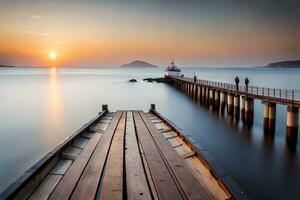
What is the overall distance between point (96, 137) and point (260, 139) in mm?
13708

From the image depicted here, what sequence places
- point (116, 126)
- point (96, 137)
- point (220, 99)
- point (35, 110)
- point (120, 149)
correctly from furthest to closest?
point (35, 110) → point (220, 99) → point (116, 126) → point (96, 137) → point (120, 149)

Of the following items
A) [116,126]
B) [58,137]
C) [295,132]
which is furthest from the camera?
[58,137]

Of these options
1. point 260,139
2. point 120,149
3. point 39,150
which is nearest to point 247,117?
point 260,139

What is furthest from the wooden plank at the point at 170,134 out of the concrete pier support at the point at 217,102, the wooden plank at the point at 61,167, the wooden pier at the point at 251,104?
the concrete pier support at the point at 217,102

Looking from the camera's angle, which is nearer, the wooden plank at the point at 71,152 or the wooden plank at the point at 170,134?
the wooden plank at the point at 71,152

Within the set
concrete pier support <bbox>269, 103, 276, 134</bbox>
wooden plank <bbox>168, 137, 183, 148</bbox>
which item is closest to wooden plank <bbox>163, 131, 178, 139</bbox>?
wooden plank <bbox>168, 137, 183, 148</bbox>

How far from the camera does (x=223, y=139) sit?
2088 cm

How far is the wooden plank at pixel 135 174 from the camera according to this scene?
5121 mm

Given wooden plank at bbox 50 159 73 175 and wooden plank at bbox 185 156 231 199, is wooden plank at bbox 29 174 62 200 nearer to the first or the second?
wooden plank at bbox 50 159 73 175

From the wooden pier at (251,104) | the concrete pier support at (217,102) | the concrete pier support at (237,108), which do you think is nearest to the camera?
the wooden pier at (251,104)

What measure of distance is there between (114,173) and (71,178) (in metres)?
0.83

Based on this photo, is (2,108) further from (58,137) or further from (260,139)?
(260,139)

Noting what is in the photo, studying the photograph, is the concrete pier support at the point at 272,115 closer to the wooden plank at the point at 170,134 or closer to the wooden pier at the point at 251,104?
the wooden pier at the point at 251,104

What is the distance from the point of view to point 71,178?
19.0ft
